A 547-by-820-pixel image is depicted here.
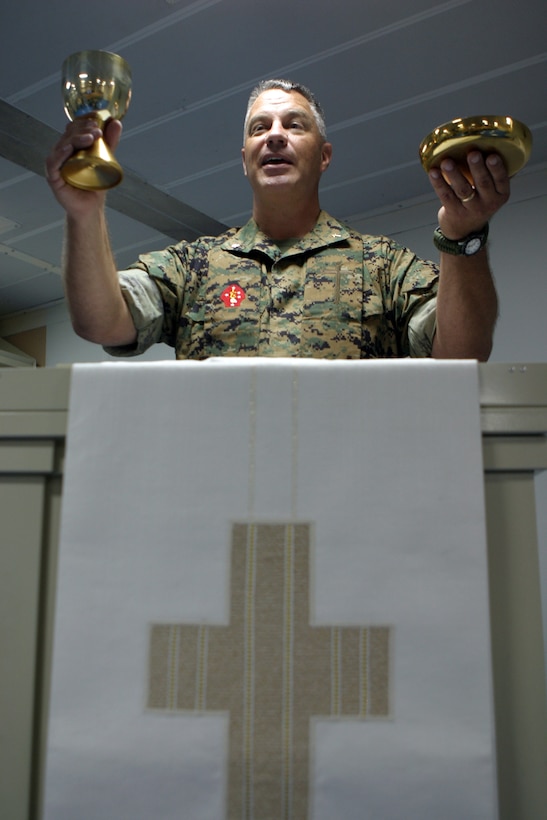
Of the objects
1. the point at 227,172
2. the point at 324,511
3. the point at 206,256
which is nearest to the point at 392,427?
the point at 324,511

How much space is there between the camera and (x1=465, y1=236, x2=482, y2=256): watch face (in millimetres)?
900

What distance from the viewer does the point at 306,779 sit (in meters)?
0.56

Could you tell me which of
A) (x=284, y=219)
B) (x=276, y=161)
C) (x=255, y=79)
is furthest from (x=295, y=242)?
(x=255, y=79)

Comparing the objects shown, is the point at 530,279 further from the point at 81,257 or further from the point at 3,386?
the point at 3,386

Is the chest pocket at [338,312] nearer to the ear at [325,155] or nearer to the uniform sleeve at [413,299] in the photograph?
the uniform sleeve at [413,299]

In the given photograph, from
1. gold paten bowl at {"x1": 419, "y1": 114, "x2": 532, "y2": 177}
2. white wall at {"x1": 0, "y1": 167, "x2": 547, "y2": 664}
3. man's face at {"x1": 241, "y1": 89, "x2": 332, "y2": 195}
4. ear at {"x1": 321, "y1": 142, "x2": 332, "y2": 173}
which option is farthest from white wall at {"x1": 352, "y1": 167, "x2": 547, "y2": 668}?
gold paten bowl at {"x1": 419, "y1": 114, "x2": 532, "y2": 177}

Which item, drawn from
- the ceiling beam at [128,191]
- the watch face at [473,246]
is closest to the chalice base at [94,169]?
the watch face at [473,246]

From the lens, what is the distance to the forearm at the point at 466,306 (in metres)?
0.99

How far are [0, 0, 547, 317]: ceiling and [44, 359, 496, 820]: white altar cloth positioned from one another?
193 centimetres

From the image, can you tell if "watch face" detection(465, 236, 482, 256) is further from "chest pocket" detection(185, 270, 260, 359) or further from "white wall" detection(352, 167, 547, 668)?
"white wall" detection(352, 167, 547, 668)

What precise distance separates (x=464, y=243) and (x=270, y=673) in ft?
1.87

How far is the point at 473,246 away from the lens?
0.91 metres

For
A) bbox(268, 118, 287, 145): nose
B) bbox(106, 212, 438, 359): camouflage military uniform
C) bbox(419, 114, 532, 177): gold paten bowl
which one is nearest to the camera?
bbox(419, 114, 532, 177): gold paten bowl

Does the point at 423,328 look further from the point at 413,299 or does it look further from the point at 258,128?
the point at 258,128
